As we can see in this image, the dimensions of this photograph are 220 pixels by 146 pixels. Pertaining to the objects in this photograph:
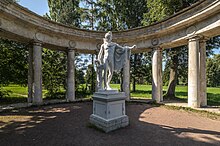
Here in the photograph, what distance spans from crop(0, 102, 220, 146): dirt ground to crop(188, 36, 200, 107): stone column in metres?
2.95

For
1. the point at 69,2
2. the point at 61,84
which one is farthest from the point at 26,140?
the point at 69,2

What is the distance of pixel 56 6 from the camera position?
25656 mm

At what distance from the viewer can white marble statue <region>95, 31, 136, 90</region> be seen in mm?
7344

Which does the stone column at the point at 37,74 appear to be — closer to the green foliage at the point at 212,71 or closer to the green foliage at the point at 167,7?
the green foliage at the point at 167,7

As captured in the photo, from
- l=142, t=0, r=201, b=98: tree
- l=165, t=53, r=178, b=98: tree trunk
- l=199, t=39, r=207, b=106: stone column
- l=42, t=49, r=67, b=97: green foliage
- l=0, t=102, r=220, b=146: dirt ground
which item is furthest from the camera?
l=42, t=49, r=67, b=97: green foliage

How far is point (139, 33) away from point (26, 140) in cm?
1210

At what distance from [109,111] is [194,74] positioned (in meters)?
7.67

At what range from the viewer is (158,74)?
45.9 feet

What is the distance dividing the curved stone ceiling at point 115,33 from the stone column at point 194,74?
2.35 feet

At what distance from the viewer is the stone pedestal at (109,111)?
643 cm

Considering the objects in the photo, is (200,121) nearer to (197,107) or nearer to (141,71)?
(197,107)

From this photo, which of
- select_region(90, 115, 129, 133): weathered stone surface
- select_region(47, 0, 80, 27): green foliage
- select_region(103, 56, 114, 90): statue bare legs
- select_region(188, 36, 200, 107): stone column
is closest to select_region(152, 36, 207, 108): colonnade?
select_region(188, 36, 200, 107): stone column

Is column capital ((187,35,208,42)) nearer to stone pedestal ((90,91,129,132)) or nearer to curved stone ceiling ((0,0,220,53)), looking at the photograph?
curved stone ceiling ((0,0,220,53))

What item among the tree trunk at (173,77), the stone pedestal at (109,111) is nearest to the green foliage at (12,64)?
the stone pedestal at (109,111)
